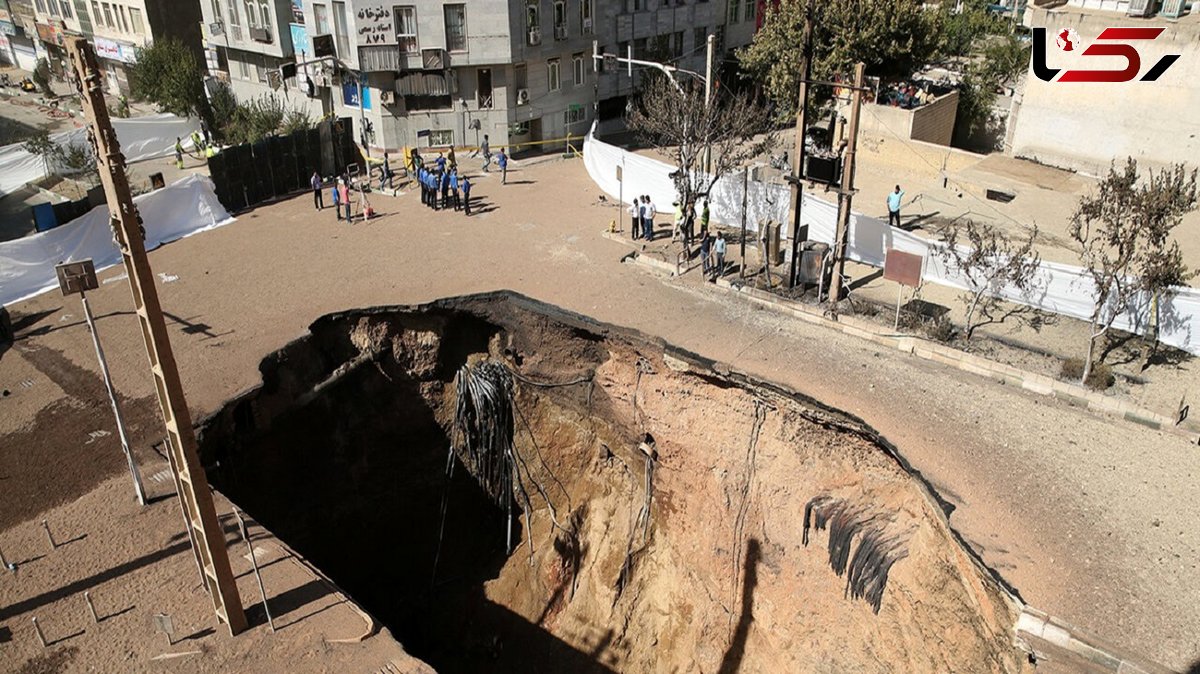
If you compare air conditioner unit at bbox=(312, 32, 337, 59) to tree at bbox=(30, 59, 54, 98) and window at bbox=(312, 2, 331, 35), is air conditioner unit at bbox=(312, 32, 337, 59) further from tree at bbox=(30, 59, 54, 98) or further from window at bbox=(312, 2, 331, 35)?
tree at bbox=(30, 59, 54, 98)

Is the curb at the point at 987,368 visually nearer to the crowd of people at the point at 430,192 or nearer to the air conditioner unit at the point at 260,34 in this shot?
the crowd of people at the point at 430,192

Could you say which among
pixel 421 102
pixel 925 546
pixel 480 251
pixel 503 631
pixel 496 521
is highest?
pixel 421 102

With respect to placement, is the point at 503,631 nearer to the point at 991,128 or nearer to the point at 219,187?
the point at 219,187

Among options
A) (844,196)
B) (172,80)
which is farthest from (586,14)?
(844,196)

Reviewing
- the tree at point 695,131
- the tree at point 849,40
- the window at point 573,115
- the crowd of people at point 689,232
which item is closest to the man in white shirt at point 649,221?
the crowd of people at point 689,232

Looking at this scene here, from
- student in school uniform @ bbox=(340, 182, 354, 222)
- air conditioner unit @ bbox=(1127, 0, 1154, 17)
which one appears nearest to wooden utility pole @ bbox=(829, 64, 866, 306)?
student in school uniform @ bbox=(340, 182, 354, 222)

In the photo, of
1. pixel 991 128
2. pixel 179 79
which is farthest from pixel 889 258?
pixel 179 79

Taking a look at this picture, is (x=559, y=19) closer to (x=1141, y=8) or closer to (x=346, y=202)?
(x=346, y=202)
